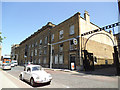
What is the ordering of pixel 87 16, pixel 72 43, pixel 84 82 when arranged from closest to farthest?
pixel 84 82
pixel 72 43
pixel 87 16

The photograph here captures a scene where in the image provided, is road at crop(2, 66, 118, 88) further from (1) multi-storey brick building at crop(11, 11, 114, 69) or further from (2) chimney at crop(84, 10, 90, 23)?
(2) chimney at crop(84, 10, 90, 23)

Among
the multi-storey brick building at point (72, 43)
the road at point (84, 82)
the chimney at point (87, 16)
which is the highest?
the chimney at point (87, 16)

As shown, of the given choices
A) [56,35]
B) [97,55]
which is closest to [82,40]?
[97,55]

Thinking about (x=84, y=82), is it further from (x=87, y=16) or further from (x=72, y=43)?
(x=87, y=16)

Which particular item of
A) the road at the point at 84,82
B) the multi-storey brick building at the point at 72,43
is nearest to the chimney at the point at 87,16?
the multi-storey brick building at the point at 72,43

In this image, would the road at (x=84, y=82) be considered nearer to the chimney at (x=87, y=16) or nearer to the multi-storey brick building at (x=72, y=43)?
the multi-storey brick building at (x=72, y=43)

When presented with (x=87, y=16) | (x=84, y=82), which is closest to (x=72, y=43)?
(x=87, y=16)

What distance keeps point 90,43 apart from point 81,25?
461 cm

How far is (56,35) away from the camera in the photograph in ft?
81.9

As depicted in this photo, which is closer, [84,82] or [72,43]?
[84,82]

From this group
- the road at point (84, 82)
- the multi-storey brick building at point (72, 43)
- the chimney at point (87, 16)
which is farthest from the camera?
the chimney at point (87, 16)

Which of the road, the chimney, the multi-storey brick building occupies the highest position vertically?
the chimney

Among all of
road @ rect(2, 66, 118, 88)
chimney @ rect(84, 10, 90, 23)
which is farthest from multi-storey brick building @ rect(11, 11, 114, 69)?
road @ rect(2, 66, 118, 88)

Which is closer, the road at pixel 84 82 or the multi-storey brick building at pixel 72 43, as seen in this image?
the road at pixel 84 82
